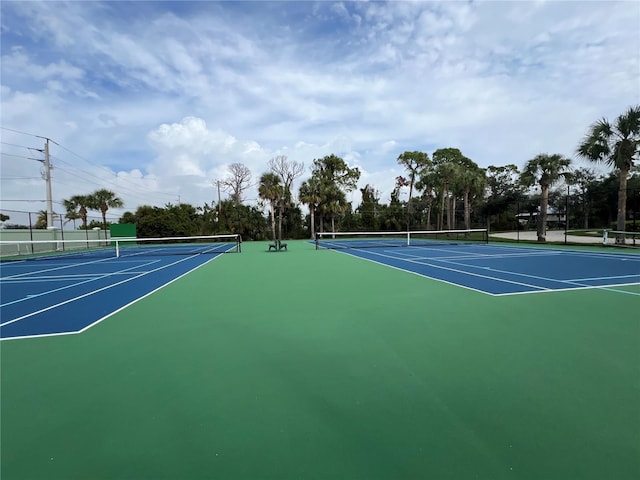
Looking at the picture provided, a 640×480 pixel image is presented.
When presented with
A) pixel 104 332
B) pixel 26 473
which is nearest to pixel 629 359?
pixel 26 473

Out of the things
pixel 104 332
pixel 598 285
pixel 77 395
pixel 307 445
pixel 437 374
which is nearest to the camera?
pixel 307 445

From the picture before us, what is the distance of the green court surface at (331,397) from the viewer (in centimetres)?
203

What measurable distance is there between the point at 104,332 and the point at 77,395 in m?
1.93

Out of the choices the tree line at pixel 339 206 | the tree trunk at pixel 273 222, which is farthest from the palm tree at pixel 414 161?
the tree trunk at pixel 273 222

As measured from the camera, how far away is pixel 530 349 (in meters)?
3.71

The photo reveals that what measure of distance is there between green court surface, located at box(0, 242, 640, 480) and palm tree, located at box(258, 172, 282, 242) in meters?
31.6

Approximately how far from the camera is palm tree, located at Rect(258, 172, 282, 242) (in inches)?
1417

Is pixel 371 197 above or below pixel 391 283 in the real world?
above

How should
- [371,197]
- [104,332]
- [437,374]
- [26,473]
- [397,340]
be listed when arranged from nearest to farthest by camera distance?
[26,473]
[437,374]
[397,340]
[104,332]
[371,197]

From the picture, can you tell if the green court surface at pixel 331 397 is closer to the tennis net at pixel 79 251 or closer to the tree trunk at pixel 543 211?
the tennis net at pixel 79 251

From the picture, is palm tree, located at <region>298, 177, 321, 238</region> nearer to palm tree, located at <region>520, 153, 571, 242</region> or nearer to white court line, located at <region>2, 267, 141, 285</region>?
palm tree, located at <region>520, 153, 571, 242</region>

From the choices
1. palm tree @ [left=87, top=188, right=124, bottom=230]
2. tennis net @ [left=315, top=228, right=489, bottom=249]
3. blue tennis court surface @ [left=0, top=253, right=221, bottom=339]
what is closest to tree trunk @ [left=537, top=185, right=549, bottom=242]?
tennis net @ [left=315, top=228, right=489, bottom=249]

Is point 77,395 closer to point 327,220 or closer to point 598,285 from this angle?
point 598,285

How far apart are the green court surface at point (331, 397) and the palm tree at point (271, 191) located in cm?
3156
